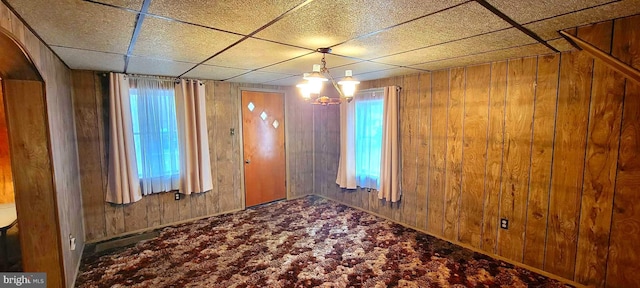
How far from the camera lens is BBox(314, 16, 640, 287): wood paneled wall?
2.16 meters

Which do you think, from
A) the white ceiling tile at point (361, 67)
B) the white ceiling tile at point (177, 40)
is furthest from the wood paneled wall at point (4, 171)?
the white ceiling tile at point (361, 67)

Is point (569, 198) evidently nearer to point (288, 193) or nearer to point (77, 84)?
point (288, 193)

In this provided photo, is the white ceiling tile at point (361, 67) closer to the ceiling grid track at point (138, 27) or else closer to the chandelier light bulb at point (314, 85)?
the chandelier light bulb at point (314, 85)

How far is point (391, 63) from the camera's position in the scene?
2965 mm

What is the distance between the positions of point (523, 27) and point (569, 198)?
5.48 feet

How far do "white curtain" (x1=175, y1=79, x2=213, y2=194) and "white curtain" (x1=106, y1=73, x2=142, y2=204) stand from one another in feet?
1.93

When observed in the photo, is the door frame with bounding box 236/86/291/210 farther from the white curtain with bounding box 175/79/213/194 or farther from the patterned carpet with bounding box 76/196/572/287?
the patterned carpet with bounding box 76/196/572/287

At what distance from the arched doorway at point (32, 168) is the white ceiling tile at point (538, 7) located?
9.38 feet

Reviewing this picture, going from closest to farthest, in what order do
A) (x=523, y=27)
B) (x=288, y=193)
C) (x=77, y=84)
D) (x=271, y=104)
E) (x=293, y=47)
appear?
(x=523, y=27)
(x=293, y=47)
(x=77, y=84)
(x=271, y=104)
(x=288, y=193)

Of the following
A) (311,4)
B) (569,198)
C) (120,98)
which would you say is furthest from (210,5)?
(569,198)

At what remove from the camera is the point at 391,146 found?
3.92m

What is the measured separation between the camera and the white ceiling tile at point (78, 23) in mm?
1420

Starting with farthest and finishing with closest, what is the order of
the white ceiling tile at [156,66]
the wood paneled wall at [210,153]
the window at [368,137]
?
the window at [368,137] < the wood paneled wall at [210,153] < the white ceiling tile at [156,66]

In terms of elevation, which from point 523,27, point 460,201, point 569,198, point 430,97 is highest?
point 523,27
